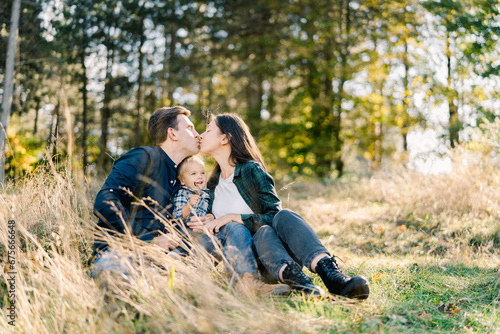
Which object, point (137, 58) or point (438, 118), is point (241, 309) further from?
point (137, 58)

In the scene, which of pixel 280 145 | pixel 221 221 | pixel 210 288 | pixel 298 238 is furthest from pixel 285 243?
pixel 280 145

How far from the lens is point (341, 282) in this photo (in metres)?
2.47

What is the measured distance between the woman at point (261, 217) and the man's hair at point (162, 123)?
31 centimetres

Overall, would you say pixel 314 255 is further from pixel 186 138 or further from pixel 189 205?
pixel 186 138

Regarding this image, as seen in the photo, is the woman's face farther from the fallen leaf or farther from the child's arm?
the fallen leaf

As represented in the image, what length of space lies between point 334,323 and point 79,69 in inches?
539

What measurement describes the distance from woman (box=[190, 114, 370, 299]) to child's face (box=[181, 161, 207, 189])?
93 millimetres

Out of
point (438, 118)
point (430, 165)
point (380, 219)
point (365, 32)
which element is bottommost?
point (380, 219)

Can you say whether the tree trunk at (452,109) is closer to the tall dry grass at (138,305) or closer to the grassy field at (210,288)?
the grassy field at (210,288)

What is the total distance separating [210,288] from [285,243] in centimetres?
80

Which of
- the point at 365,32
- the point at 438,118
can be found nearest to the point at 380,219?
the point at 438,118

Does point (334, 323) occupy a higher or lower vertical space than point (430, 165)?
lower

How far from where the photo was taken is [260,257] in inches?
109

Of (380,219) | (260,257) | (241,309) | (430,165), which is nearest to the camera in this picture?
(241,309)
